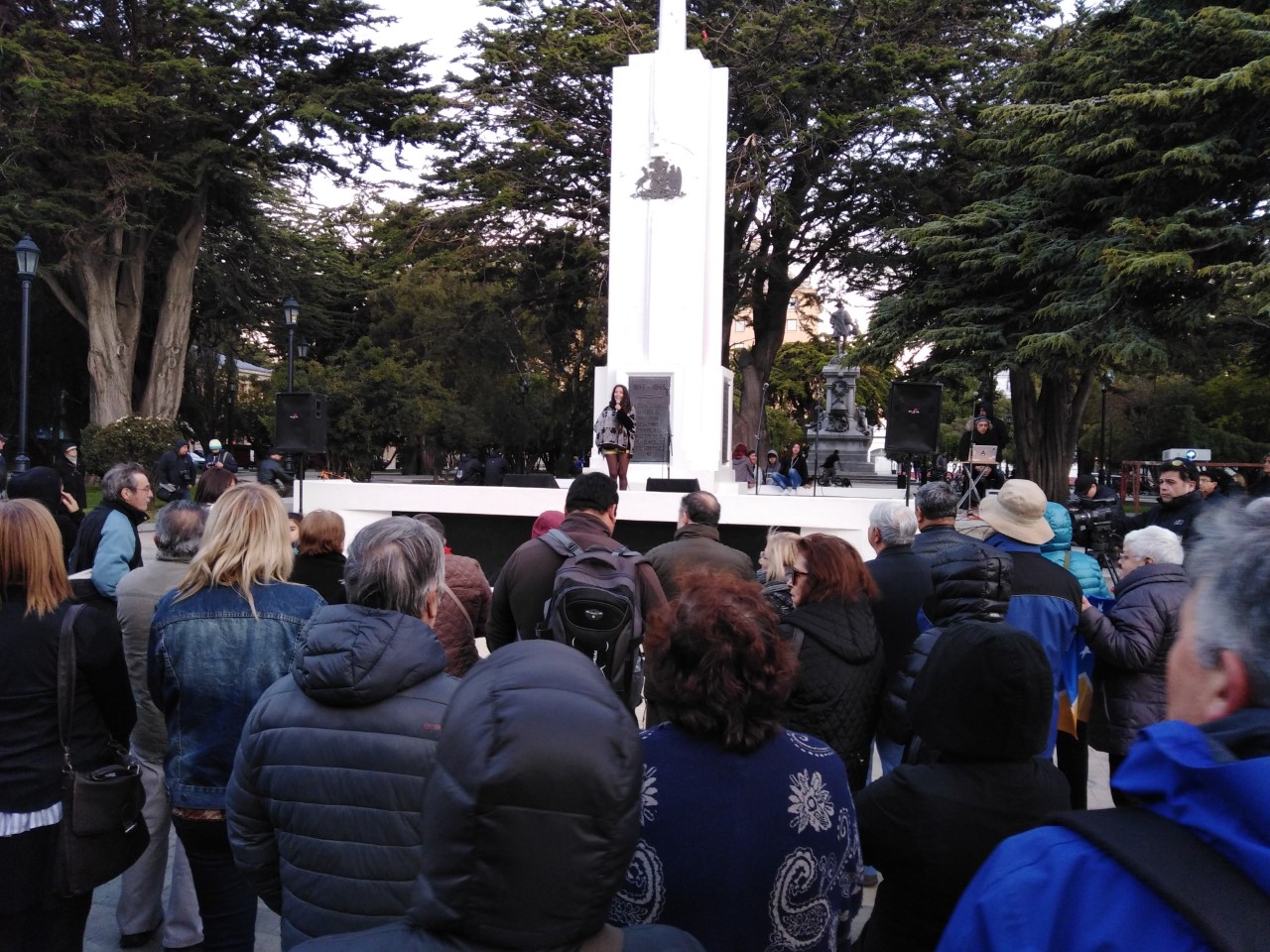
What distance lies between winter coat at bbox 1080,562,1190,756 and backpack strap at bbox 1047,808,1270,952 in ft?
11.1

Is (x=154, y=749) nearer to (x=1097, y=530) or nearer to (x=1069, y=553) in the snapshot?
(x=1069, y=553)

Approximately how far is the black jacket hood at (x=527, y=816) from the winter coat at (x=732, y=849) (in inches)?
25.5

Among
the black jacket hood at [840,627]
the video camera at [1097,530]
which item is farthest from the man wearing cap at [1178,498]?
the video camera at [1097,530]

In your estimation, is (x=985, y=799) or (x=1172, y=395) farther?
(x=1172, y=395)

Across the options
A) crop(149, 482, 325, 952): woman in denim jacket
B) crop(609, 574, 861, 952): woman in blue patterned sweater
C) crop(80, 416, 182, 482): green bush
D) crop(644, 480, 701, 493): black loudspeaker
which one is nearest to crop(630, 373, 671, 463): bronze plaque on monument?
crop(644, 480, 701, 493): black loudspeaker

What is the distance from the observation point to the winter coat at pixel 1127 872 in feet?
3.06

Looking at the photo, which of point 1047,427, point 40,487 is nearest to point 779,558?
point 40,487

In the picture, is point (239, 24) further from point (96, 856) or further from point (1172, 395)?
point (1172, 395)

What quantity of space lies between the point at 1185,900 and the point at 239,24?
98.1 ft

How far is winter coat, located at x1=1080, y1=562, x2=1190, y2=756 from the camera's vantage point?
4.04m

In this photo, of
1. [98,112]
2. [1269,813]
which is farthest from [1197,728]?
[98,112]

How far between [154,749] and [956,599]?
304 centimetres

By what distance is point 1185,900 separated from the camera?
914 mm

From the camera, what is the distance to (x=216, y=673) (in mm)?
2918
